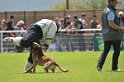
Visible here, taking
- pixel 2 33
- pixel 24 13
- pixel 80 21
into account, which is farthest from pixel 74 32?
pixel 24 13

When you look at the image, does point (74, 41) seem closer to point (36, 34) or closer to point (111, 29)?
point (111, 29)

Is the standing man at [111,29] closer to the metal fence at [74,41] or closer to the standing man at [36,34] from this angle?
the standing man at [36,34]

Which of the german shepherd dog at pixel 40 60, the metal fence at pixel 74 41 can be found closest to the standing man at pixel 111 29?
the german shepherd dog at pixel 40 60

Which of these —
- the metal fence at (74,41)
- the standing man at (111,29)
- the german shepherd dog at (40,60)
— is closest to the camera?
the german shepherd dog at (40,60)

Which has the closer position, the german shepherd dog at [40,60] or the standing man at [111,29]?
the german shepherd dog at [40,60]

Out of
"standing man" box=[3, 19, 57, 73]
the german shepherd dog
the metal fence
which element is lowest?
the metal fence

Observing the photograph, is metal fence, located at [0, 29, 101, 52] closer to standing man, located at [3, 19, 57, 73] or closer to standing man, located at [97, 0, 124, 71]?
standing man, located at [97, 0, 124, 71]

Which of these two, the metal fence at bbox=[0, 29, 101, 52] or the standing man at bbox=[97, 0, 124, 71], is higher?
the standing man at bbox=[97, 0, 124, 71]

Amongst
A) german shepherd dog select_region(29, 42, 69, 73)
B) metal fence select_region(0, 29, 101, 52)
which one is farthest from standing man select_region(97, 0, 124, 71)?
metal fence select_region(0, 29, 101, 52)

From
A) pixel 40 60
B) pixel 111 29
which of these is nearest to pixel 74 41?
pixel 111 29

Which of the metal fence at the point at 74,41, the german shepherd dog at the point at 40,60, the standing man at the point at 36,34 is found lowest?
the metal fence at the point at 74,41

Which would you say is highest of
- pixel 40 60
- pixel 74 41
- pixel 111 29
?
pixel 111 29

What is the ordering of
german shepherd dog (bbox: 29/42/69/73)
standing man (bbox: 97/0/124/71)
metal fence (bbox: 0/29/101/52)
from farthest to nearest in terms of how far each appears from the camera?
metal fence (bbox: 0/29/101/52) < standing man (bbox: 97/0/124/71) < german shepherd dog (bbox: 29/42/69/73)

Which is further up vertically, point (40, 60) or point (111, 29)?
point (111, 29)
